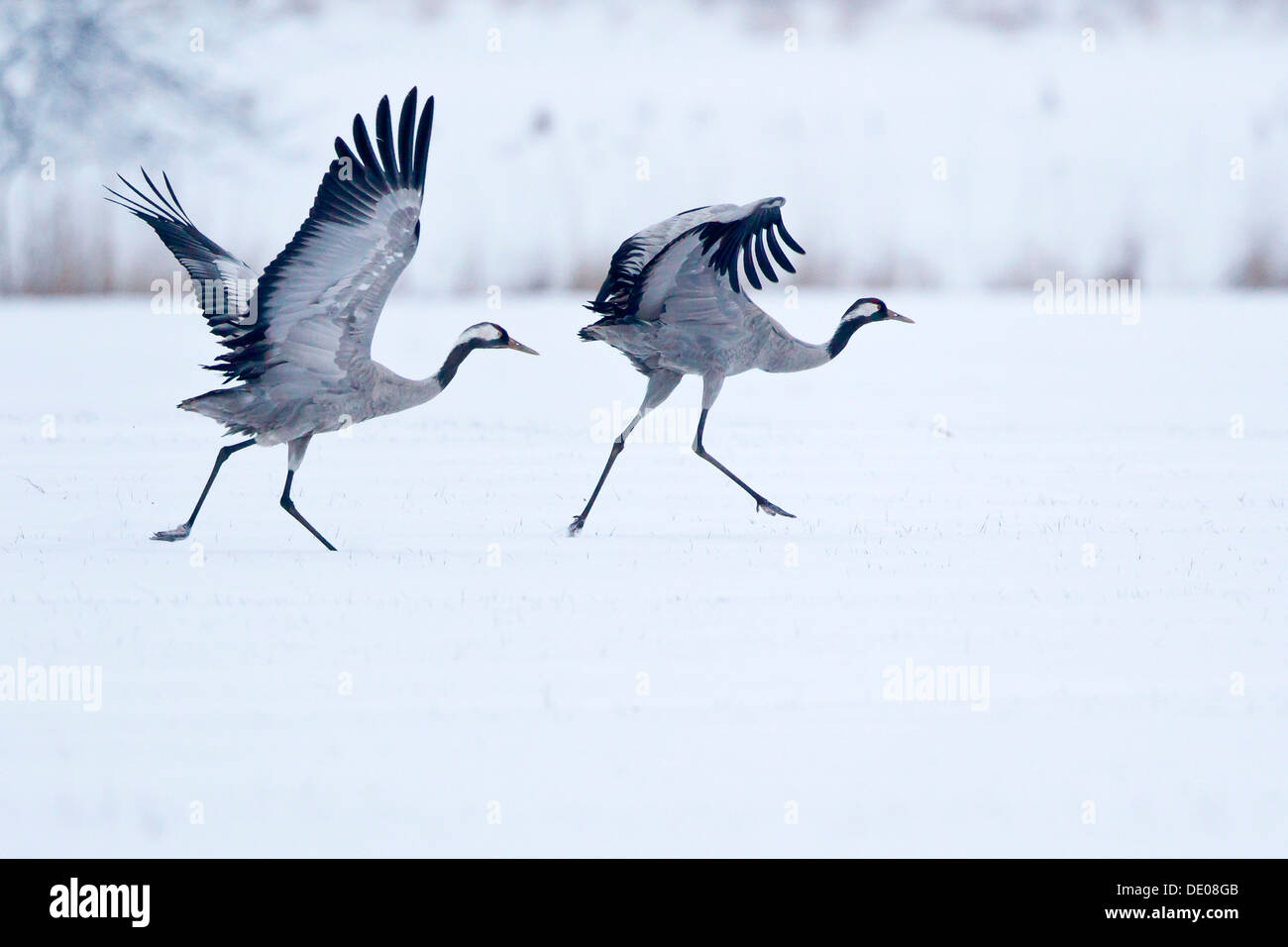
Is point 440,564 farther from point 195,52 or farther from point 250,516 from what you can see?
point 195,52

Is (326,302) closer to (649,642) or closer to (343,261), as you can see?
(343,261)

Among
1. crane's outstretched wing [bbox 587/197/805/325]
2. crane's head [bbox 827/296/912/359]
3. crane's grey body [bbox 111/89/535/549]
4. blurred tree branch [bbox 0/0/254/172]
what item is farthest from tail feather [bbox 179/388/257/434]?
blurred tree branch [bbox 0/0/254/172]

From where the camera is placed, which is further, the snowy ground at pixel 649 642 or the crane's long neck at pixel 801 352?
the crane's long neck at pixel 801 352

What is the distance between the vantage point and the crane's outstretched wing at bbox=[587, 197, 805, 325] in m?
6.99

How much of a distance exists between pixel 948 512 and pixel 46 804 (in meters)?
5.01

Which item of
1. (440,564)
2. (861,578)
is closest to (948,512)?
(861,578)

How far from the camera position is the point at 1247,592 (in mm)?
6027

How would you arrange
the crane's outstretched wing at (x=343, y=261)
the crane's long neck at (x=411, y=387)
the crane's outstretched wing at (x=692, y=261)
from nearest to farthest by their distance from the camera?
the crane's outstretched wing at (x=343, y=261)
the crane's long neck at (x=411, y=387)
the crane's outstretched wing at (x=692, y=261)

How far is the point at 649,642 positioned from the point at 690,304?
2.52 m

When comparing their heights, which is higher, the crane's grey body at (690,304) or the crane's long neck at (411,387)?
the crane's grey body at (690,304)

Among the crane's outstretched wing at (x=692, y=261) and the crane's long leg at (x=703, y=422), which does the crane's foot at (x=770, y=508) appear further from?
the crane's outstretched wing at (x=692, y=261)

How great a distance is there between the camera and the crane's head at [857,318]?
8195 millimetres

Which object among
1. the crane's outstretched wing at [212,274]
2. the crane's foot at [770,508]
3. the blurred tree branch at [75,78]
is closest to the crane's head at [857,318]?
the crane's foot at [770,508]

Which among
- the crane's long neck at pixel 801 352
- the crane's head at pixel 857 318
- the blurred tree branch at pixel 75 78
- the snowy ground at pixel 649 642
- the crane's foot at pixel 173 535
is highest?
the blurred tree branch at pixel 75 78
